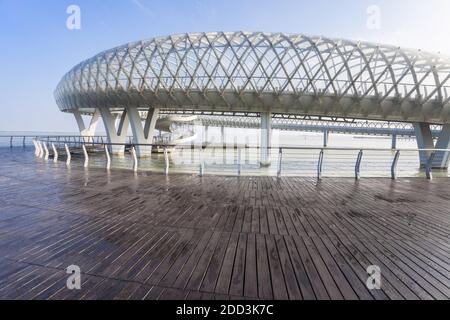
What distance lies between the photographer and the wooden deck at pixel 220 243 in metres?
2.46

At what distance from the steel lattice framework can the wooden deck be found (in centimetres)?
2269

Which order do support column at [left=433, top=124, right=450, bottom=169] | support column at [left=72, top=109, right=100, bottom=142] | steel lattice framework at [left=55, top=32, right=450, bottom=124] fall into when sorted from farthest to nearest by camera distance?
support column at [left=72, top=109, right=100, bottom=142] → steel lattice framework at [left=55, top=32, right=450, bottom=124] → support column at [left=433, top=124, right=450, bottom=169]

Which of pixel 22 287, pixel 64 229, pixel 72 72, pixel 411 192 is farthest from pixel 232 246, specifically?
pixel 72 72

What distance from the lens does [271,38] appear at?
96.6ft

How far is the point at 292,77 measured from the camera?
2766 centimetres

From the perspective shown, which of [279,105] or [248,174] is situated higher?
[279,105]

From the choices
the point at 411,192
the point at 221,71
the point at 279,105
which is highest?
the point at 221,71

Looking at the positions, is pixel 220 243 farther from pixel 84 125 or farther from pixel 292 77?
pixel 84 125

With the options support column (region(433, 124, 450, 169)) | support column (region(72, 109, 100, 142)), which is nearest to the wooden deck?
support column (region(433, 124, 450, 169))

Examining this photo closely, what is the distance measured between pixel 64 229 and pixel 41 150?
15637 mm

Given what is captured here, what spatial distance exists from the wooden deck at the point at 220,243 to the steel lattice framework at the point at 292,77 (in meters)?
22.7

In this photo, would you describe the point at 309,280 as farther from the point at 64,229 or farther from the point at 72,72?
the point at 72,72

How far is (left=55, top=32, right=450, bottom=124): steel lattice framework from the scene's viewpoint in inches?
1070

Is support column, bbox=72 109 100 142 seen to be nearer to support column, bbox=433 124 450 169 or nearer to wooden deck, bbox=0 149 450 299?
wooden deck, bbox=0 149 450 299
